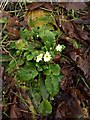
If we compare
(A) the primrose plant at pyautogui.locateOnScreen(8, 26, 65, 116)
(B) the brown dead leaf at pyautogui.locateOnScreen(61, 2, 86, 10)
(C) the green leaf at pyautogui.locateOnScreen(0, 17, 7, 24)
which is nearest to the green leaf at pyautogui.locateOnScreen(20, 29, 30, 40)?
(A) the primrose plant at pyautogui.locateOnScreen(8, 26, 65, 116)

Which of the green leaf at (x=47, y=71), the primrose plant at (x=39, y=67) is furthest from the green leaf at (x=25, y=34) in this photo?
the green leaf at (x=47, y=71)

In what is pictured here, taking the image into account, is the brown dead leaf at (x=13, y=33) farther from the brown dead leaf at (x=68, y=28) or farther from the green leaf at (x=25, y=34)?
the brown dead leaf at (x=68, y=28)

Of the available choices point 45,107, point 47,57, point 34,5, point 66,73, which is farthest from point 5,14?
point 45,107

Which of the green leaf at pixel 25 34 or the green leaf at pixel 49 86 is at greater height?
the green leaf at pixel 25 34

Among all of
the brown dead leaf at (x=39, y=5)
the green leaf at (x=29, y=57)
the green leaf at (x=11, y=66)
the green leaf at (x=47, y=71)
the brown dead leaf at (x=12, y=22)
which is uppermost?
the brown dead leaf at (x=39, y=5)

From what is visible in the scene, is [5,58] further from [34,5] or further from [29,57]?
[34,5]

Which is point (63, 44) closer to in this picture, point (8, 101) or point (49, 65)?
point (49, 65)

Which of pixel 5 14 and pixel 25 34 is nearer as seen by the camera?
pixel 25 34

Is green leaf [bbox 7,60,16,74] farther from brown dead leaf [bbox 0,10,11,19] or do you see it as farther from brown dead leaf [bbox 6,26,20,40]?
brown dead leaf [bbox 0,10,11,19]
